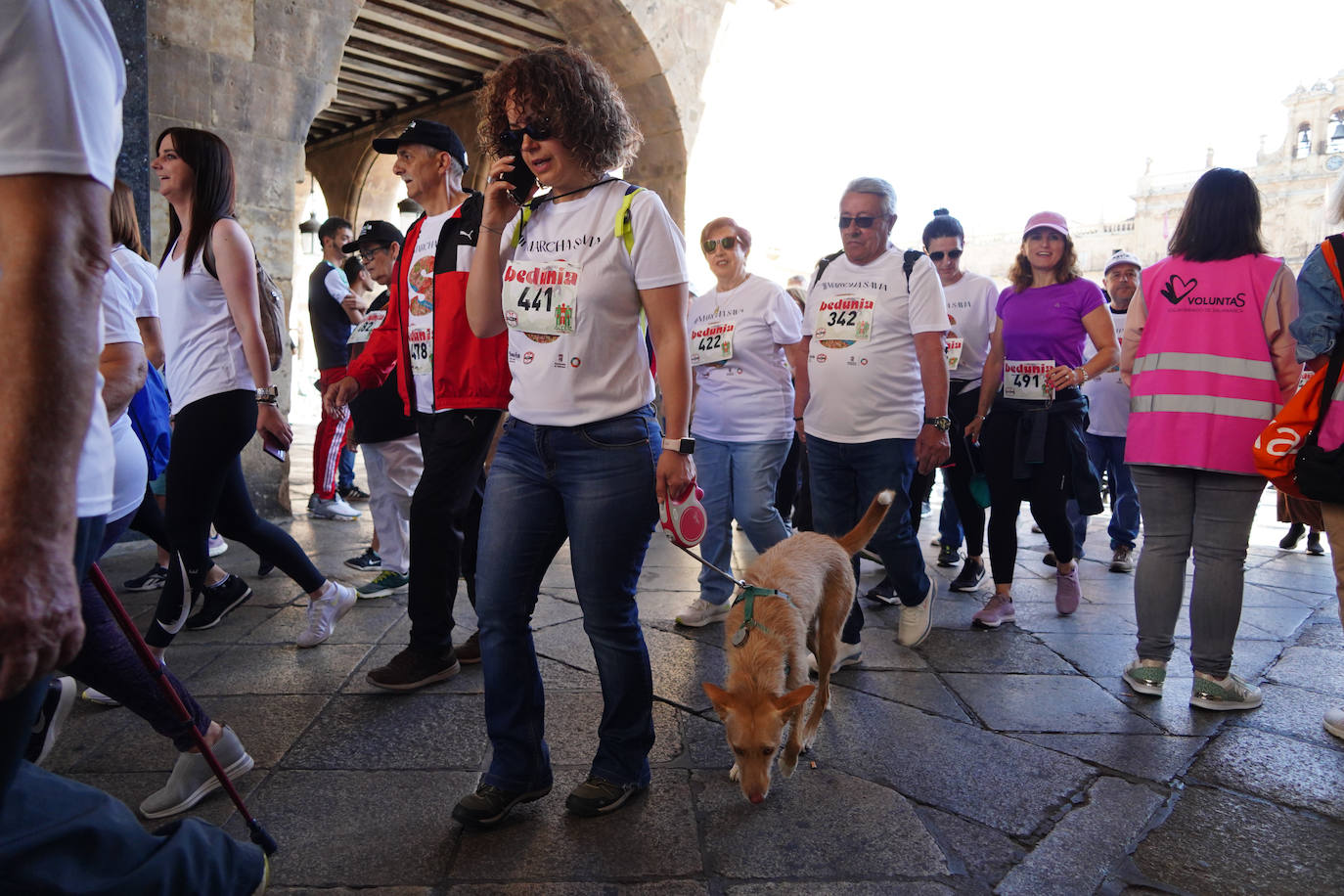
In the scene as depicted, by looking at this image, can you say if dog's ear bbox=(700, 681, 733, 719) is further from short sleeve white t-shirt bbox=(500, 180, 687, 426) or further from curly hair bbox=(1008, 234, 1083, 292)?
curly hair bbox=(1008, 234, 1083, 292)

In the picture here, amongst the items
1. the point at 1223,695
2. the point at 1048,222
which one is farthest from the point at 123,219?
the point at 1223,695

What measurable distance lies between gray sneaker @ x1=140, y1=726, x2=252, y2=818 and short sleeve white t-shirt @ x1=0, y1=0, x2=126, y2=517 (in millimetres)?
1509

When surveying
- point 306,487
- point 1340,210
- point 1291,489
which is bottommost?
point 306,487

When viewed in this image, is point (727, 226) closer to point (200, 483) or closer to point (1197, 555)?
point (1197, 555)

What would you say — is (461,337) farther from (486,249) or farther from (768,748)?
(768,748)

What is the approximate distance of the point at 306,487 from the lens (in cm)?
805

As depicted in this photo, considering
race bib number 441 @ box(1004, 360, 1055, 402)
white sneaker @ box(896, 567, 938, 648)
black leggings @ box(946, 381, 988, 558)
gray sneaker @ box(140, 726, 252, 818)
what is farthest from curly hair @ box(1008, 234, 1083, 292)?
gray sneaker @ box(140, 726, 252, 818)

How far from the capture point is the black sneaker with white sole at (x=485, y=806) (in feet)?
7.23

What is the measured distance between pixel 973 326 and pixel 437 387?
331 cm

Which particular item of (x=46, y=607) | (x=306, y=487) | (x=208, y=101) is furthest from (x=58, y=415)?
(x=306, y=487)

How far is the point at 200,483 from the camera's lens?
10.4 feet

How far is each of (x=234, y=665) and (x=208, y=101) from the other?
4.23m

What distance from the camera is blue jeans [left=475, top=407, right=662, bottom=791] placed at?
220 cm

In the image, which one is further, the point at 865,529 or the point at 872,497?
the point at 872,497
